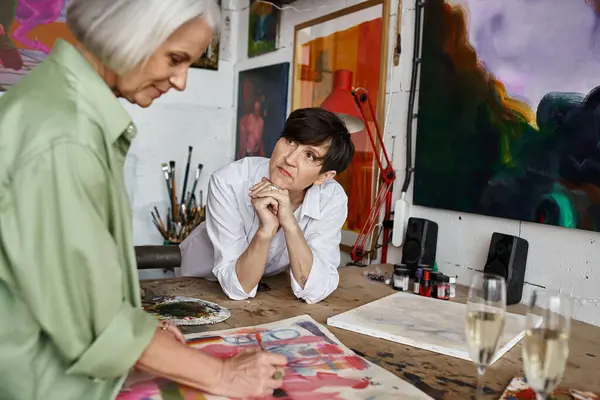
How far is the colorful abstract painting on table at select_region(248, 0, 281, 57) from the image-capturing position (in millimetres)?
2936

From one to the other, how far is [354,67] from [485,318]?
1.68 meters

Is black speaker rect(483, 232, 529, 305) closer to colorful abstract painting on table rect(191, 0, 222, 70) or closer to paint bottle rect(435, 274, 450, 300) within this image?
paint bottle rect(435, 274, 450, 300)

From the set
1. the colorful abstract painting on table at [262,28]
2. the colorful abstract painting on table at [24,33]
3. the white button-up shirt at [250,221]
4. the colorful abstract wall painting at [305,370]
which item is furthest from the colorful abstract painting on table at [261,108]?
the colorful abstract wall painting at [305,370]

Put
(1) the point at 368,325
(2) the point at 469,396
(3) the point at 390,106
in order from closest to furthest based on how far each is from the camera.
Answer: (2) the point at 469,396 < (1) the point at 368,325 < (3) the point at 390,106

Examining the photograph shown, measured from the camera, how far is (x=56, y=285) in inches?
24.9

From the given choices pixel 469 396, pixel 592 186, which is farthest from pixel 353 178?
pixel 469 396

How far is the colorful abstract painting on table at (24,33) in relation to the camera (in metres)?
2.79

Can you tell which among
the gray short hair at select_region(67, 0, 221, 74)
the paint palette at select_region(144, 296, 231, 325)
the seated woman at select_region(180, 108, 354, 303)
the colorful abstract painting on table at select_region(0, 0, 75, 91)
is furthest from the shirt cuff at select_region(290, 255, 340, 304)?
the colorful abstract painting on table at select_region(0, 0, 75, 91)

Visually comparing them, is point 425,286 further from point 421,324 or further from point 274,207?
point 274,207

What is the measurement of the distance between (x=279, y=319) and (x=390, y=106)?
1.16m

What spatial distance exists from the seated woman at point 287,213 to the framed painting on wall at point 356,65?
46cm

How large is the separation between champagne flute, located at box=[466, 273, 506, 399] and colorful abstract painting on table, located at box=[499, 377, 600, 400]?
0.09m

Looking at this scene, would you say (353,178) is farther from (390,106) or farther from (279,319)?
(279,319)

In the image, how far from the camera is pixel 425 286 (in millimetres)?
1493
